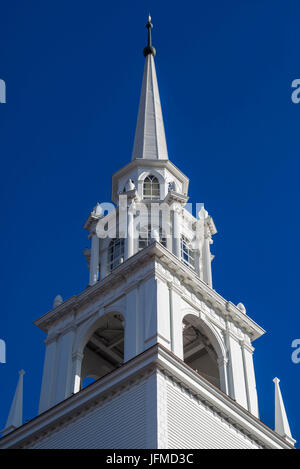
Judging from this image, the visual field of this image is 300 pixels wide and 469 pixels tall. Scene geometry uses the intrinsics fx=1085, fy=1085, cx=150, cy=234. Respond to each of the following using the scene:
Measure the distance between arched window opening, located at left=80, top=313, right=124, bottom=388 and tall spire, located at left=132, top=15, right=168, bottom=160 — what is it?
36.9 feet

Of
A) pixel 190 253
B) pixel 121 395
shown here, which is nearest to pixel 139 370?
pixel 121 395

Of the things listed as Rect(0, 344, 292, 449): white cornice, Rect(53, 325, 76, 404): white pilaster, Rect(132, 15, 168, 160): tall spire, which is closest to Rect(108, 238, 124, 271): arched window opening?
Rect(53, 325, 76, 404): white pilaster

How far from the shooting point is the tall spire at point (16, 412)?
51.0 m

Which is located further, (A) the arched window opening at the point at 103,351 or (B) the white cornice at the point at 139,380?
(A) the arched window opening at the point at 103,351

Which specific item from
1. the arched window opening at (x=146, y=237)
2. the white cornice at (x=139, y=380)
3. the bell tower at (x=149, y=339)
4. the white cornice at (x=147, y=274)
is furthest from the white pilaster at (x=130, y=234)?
the white cornice at (x=139, y=380)

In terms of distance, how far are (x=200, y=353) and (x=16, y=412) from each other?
10.1 m

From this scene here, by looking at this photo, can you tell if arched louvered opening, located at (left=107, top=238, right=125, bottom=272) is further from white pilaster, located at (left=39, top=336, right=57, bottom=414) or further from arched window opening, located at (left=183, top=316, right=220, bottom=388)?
white pilaster, located at (left=39, top=336, right=57, bottom=414)

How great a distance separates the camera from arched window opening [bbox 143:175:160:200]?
193ft

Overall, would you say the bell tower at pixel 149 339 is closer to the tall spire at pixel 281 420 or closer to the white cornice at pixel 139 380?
the white cornice at pixel 139 380

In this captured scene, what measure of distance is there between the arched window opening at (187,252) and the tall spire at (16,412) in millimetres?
10477

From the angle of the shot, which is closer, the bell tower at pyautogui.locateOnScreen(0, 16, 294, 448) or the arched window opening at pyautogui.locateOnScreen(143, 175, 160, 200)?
the bell tower at pyautogui.locateOnScreen(0, 16, 294, 448)
